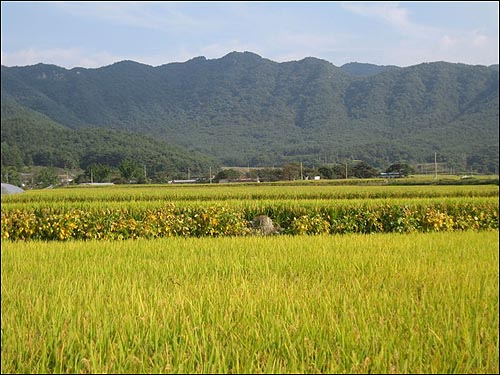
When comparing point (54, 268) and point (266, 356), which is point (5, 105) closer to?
point (54, 268)

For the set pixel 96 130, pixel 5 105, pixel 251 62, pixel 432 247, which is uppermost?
pixel 251 62

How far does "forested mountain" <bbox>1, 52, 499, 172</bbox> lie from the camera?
74.1ft

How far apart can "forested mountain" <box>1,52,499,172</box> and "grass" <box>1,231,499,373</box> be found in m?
17.1

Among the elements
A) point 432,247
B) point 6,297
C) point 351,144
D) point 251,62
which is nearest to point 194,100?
point 251,62

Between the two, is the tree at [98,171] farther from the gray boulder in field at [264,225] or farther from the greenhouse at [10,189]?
the gray boulder in field at [264,225]

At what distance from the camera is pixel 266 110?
3488 cm

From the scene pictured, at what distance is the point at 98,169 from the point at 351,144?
969 inches

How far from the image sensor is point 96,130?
1938cm

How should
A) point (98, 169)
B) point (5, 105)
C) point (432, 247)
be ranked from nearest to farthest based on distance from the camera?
point (432, 247) → point (98, 169) → point (5, 105)

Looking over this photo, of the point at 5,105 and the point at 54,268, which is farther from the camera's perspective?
the point at 5,105

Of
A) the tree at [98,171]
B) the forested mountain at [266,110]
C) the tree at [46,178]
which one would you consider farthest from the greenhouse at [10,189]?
the tree at [98,171]

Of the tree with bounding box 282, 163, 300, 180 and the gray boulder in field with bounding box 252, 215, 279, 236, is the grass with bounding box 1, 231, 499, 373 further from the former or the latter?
the tree with bounding box 282, 163, 300, 180

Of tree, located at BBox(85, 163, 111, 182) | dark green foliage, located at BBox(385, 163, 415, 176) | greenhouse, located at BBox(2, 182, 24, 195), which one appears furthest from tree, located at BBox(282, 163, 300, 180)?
greenhouse, located at BBox(2, 182, 24, 195)

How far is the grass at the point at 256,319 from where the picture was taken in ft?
7.38
